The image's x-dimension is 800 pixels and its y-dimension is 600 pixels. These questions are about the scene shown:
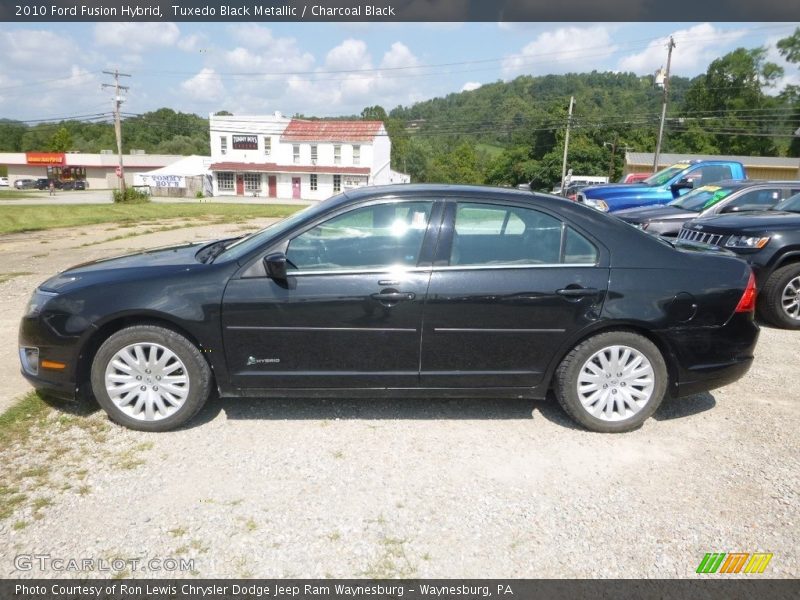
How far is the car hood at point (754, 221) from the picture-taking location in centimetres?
636

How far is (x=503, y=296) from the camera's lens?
11.8 ft

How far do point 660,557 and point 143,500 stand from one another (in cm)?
264

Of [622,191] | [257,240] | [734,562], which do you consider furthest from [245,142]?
[734,562]

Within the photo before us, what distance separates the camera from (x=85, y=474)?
10.5 feet

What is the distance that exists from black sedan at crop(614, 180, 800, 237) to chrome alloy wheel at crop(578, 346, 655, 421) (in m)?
5.74

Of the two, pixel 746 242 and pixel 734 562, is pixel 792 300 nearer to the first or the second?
pixel 746 242

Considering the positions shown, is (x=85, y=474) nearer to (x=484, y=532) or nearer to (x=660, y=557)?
(x=484, y=532)

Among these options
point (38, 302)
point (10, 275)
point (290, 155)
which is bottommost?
point (10, 275)

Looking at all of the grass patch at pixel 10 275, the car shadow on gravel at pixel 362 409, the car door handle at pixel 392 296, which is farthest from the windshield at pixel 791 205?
the grass patch at pixel 10 275

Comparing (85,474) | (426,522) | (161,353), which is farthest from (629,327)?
(85,474)

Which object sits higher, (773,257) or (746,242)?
(746,242)

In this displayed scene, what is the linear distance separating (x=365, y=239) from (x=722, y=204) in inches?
306

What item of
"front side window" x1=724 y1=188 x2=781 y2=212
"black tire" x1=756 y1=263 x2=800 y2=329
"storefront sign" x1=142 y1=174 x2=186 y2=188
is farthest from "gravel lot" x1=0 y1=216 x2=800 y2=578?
"storefront sign" x1=142 y1=174 x2=186 y2=188

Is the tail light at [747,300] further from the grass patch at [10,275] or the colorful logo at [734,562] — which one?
the grass patch at [10,275]
